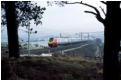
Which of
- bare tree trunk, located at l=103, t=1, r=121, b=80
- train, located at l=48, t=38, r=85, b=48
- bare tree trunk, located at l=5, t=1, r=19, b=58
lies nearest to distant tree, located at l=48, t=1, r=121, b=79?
bare tree trunk, located at l=103, t=1, r=121, b=80

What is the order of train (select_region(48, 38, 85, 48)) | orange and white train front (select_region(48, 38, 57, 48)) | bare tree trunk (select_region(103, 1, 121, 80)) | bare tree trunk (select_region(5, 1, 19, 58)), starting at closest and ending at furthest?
bare tree trunk (select_region(103, 1, 121, 80)), bare tree trunk (select_region(5, 1, 19, 58)), orange and white train front (select_region(48, 38, 57, 48)), train (select_region(48, 38, 85, 48))

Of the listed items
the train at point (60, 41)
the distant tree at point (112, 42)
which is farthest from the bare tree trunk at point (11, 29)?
the train at point (60, 41)

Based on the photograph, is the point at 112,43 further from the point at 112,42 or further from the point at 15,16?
the point at 15,16

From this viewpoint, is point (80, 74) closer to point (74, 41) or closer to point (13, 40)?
point (13, 40)

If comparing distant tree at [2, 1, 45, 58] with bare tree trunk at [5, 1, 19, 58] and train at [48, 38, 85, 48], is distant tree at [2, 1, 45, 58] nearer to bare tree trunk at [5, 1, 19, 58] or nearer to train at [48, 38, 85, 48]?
bare tree trunk at [5, 1, 19, 58]

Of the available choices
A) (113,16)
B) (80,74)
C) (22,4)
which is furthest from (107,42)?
(22,4)

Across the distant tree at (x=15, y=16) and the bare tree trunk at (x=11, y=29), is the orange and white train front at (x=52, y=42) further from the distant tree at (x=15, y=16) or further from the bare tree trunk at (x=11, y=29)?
the bare tree trunk at (x=11, y=29)
